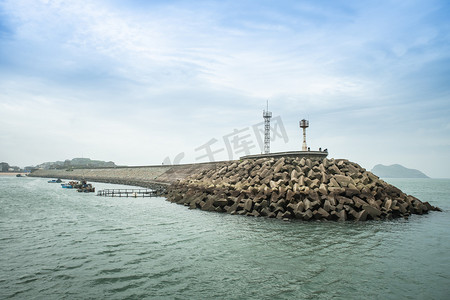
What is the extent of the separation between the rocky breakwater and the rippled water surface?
5.27 ft

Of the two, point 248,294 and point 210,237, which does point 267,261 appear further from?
point 210,237

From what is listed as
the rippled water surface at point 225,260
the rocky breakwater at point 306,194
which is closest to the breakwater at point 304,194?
the rocky breakwater at point 306,194

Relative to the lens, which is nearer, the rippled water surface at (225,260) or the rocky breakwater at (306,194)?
the rippled water surface at (225,260)

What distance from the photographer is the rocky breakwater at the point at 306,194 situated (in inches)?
773

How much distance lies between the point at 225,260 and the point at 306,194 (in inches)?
449

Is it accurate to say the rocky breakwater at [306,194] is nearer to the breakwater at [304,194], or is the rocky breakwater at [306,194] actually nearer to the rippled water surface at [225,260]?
the breakwater at [304,194]

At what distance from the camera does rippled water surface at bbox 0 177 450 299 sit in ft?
27.5

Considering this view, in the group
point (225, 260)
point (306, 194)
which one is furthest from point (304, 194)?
point (225, 260)

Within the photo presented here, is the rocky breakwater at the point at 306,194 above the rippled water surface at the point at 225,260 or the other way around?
above

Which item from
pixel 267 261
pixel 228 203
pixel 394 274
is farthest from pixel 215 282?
pixel 228 203

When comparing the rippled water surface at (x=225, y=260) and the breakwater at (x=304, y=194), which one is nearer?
the rippled water surface at (x=225, y=260)

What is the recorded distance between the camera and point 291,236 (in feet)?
48.4

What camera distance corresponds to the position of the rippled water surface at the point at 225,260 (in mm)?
8383

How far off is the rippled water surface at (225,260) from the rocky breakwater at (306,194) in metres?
1.61
